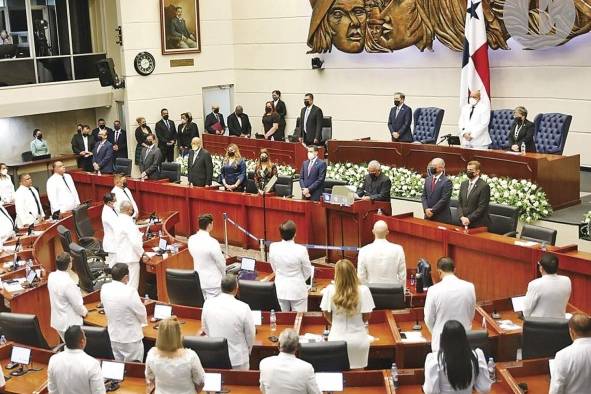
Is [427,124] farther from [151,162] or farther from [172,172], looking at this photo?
[151,162]

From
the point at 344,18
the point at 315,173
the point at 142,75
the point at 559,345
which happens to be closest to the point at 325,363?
the point at 559,345

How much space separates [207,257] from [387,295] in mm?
2076

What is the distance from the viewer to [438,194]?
11.0m

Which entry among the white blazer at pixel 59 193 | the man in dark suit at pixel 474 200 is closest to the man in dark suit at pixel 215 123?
the white blazer at pixel 59 193

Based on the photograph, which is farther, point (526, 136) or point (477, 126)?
point (477, 126)

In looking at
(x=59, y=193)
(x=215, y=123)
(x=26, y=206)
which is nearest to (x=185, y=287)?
(x=26, y=206)

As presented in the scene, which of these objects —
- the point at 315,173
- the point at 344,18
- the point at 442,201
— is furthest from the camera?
the point at 344,18

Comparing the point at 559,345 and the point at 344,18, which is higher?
the point at 344,18

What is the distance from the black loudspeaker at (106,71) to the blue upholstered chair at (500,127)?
29.8 feet

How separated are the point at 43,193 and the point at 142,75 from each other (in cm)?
352

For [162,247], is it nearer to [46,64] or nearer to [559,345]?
[559,345]

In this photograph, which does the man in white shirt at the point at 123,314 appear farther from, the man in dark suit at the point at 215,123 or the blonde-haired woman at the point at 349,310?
the man in dark suit at the point at 215,123

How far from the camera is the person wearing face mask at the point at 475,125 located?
13945mm

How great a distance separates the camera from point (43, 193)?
18.6 meters
